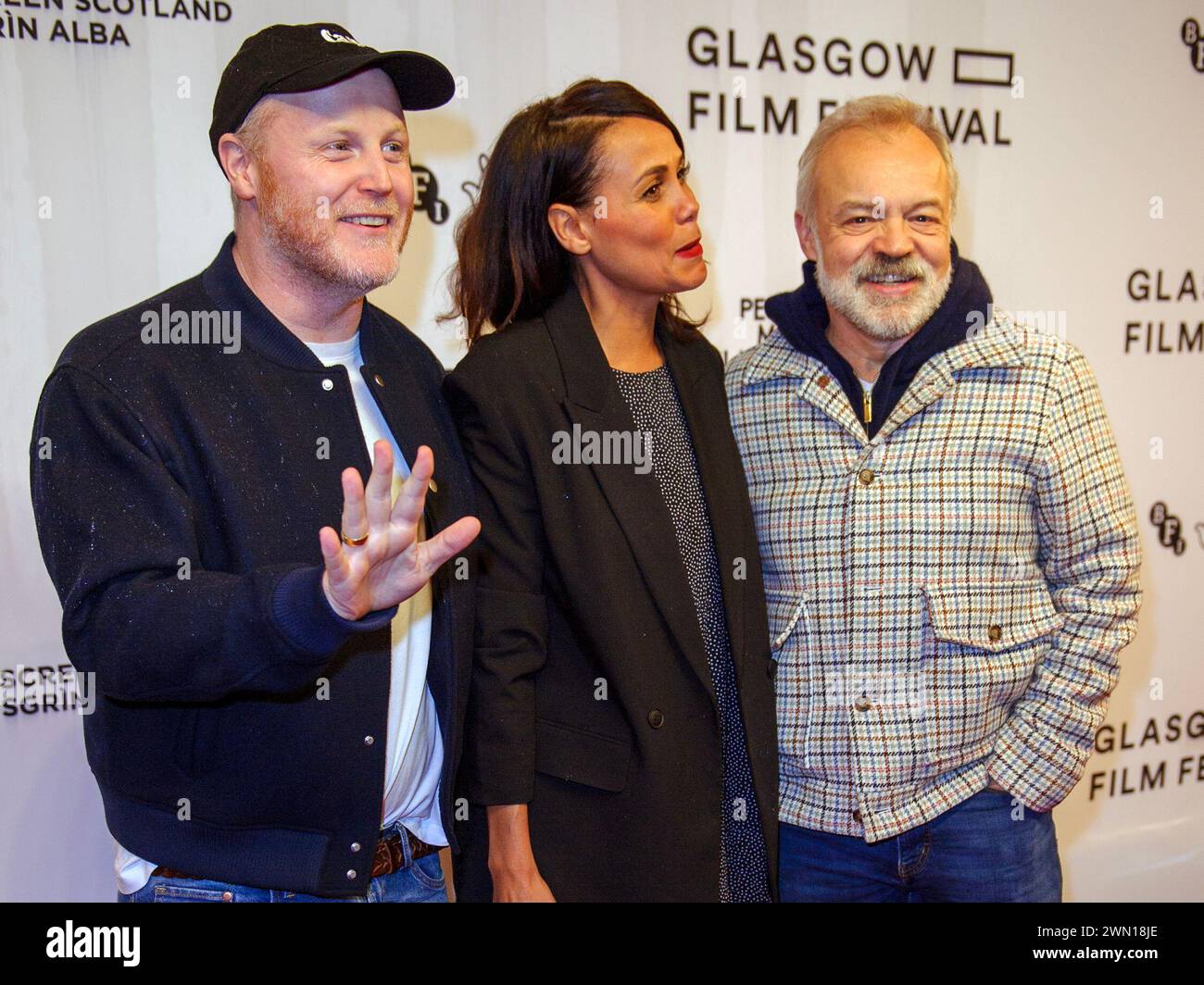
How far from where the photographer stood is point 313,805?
1.57 metres

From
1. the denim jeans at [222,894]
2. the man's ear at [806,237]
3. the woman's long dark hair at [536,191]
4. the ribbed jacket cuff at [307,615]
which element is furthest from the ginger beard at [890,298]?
the denim jeans at [222,894]

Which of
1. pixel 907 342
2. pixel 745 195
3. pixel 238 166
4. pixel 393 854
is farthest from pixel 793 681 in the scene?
pixel 745 195

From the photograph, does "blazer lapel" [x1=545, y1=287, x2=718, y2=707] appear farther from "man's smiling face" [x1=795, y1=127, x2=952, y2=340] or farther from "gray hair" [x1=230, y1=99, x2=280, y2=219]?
"gray hair" [x1=230, y1=99, x2=280, y2=219]

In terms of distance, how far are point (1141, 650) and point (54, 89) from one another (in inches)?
124

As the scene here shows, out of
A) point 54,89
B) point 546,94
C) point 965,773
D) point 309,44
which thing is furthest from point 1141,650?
point 54,89

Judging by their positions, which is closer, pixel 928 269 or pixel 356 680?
pixel 356 680

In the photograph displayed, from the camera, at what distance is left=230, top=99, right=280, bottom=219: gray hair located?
165 cm

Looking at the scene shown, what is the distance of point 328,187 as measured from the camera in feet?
5.40

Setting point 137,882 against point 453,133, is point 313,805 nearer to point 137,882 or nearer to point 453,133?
point 137,882

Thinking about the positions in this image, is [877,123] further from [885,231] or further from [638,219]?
[638,219]

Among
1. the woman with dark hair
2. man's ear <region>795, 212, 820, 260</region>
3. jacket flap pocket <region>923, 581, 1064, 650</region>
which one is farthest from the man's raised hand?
man's ear <region>795, 212, 820, 260</region>

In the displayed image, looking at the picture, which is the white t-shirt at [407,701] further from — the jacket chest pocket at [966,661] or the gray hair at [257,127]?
the jacket chest pocket at [966,661]

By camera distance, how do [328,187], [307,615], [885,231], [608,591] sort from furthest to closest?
[885,231] < [608,591] < [328,187] < [307,615]

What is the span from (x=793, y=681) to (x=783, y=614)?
11 cm
